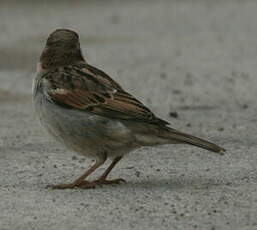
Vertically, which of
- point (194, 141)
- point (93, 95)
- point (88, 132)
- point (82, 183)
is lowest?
point (82, 183)

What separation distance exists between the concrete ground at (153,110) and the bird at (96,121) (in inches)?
13.4

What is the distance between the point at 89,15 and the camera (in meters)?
19.7

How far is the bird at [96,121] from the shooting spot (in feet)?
25.9

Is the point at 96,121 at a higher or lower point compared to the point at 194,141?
higher

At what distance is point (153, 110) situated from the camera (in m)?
11.7

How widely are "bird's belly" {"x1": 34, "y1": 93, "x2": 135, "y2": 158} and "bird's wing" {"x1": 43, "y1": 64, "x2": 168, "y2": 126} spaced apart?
0.07 meters

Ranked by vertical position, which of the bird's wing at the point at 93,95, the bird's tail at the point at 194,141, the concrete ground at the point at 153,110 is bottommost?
the concrete ground at the point at 153,110

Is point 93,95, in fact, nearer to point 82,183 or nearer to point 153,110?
point 82,183

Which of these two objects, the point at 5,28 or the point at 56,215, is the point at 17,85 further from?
the point at 56,215

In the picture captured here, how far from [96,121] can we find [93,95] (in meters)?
0.26

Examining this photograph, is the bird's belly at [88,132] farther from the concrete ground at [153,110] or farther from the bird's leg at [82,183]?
the concrete ground at [153,110]

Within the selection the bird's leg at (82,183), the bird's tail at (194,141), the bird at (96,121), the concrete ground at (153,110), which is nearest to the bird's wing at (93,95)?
the bird at (96,121)

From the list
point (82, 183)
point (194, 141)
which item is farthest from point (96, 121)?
point (194, 141)

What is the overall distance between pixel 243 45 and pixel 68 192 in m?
8.83
